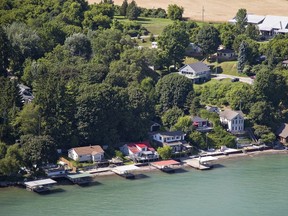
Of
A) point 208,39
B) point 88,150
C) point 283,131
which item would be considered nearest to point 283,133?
point 283,131

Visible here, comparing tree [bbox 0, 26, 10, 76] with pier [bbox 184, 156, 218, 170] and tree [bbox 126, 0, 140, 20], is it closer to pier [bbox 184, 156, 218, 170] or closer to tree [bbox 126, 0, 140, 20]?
pier [bbox 184, 156, 218, 170]

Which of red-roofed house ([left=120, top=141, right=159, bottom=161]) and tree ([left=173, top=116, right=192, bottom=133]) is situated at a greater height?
tree ([left=173, top=116, right=192, bottom=133])

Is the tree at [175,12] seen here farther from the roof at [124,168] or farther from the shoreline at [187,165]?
the roof at [124,168]

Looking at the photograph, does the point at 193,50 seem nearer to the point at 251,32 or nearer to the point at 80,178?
the point at 251,32

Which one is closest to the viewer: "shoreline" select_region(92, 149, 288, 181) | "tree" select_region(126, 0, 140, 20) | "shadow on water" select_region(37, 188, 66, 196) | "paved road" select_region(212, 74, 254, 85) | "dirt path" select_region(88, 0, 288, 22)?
"shadow on water" select_region(37, 188, 66, 196)

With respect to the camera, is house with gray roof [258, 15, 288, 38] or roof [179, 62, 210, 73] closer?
roof [179, 62, 210, 73]

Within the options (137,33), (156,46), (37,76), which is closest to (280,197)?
(37,76)

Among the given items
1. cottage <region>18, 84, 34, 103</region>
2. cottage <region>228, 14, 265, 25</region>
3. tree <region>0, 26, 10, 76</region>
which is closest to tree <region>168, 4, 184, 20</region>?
cottage <region>228, 14, 265, 25</region>
